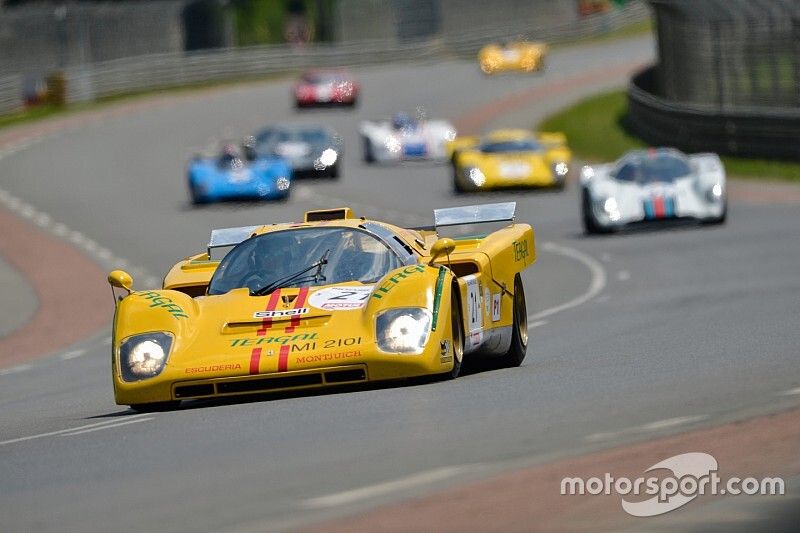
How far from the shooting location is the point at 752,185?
3144cm

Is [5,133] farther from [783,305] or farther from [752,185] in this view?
[783,305]

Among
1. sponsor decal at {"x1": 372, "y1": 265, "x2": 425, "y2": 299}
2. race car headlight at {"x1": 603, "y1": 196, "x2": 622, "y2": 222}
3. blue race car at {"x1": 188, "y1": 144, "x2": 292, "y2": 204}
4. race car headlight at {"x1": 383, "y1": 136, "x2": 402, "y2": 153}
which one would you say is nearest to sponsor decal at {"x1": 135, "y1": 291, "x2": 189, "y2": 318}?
sponsor decal at {"x1": 372, "y1": 265, "x2": 425, "y2": 299}

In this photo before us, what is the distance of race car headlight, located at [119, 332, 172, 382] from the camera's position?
393 inches

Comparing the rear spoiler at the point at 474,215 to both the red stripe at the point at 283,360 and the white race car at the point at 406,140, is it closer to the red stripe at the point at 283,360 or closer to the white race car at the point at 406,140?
the red stripe at the point at 283,360

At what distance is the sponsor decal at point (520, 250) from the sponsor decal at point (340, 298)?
5.89 ft

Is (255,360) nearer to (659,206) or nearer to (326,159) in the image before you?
(659,206)

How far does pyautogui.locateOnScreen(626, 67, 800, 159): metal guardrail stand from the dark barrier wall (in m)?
0.02

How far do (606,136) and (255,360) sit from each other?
33730 millimetres

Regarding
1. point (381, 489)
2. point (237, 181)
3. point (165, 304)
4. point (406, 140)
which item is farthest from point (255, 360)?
point (406, 140)

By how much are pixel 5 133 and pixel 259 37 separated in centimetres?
5109

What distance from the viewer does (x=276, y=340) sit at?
9.91m

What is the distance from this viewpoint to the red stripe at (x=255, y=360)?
973cm

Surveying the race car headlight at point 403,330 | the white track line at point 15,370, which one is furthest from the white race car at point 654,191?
the race car headlight at point 403,330

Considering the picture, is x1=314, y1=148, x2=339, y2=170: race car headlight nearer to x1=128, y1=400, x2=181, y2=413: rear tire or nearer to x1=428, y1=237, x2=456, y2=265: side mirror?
x1=428, y1=237, x2=456, y2=265: side mirror
